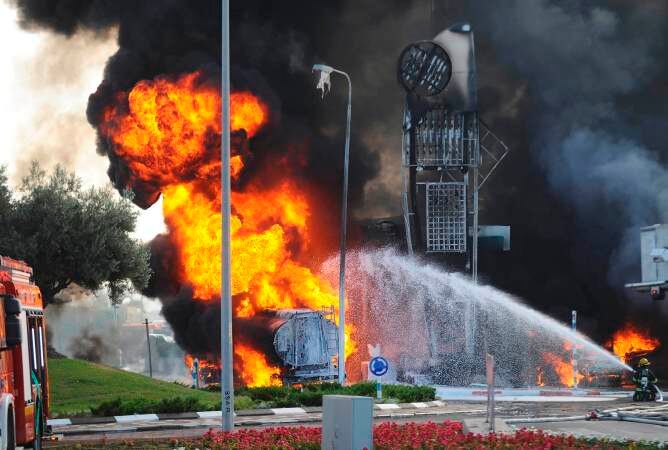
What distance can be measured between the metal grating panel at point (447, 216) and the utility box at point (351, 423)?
38284 mm

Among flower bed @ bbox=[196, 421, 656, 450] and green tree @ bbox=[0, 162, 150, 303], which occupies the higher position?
green tree @ bbox=[0, 162, 150, 303]

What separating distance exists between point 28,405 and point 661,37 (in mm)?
51536

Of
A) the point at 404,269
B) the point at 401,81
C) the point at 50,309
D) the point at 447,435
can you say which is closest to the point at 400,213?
the point at 404,269

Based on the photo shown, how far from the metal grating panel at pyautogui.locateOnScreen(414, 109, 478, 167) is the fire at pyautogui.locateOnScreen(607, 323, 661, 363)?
1233 centimetres

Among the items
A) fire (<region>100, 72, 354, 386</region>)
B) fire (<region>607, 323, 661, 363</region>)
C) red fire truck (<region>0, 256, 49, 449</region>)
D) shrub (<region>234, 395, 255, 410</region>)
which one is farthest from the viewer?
fire (<region>607, 323, 661, 363</region>)

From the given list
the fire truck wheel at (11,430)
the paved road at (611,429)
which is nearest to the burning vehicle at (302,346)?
the paved road at (611,429)

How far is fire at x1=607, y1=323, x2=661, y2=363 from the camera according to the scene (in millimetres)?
55188

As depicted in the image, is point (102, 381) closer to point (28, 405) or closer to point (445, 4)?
point (28, 405)

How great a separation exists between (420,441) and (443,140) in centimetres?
3538

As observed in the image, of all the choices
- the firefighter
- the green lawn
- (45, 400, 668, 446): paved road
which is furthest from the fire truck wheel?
the firefighter

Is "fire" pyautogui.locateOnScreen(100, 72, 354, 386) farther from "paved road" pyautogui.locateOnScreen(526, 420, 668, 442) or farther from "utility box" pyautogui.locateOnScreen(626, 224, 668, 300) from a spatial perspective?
"paved road" pyautogui.locateOnScreen(526, 420, 668, 442)

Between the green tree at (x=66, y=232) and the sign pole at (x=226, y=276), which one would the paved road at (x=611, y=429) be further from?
the green tree at (x=66, y=232)

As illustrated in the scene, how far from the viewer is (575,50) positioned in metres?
61.1

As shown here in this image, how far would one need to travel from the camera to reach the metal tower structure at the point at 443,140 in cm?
5225
